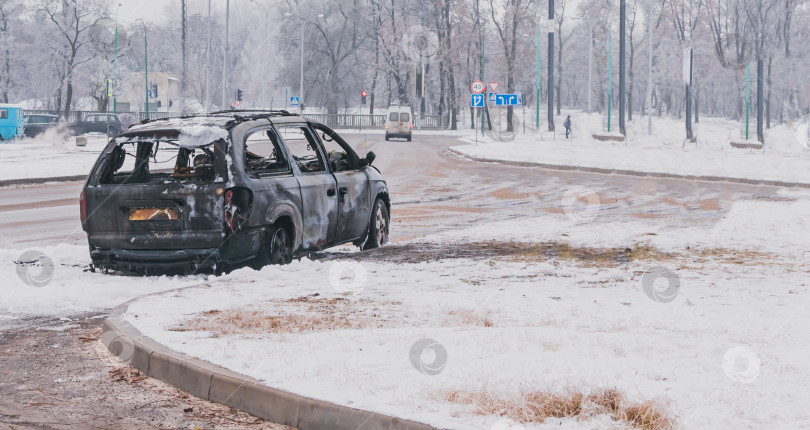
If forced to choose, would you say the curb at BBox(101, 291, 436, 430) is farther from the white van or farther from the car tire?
the white van

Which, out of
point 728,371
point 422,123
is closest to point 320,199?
point 728,371

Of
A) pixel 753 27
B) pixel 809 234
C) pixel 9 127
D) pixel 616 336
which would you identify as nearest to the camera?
pixel 616 336

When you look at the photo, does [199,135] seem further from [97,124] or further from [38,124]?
[97,124]

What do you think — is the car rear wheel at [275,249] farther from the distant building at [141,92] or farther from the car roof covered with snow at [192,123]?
the distant building at [141,92]

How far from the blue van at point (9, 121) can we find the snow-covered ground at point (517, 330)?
4556 centimetres

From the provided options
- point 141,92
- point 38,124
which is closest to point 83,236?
point 38,124

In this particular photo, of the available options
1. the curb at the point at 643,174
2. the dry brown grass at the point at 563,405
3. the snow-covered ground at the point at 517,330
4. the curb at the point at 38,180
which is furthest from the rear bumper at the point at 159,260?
the curb at the point at 643,174

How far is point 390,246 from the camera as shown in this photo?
12273 mm

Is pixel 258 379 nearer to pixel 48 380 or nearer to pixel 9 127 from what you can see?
pixel 48 380

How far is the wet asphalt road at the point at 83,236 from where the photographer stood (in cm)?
→ 523

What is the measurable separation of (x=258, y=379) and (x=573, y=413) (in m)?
1.75

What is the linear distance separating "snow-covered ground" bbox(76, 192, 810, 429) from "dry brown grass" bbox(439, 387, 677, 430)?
0.07 metres

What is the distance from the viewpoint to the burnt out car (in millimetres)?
9094

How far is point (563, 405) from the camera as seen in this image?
15.5 ft
